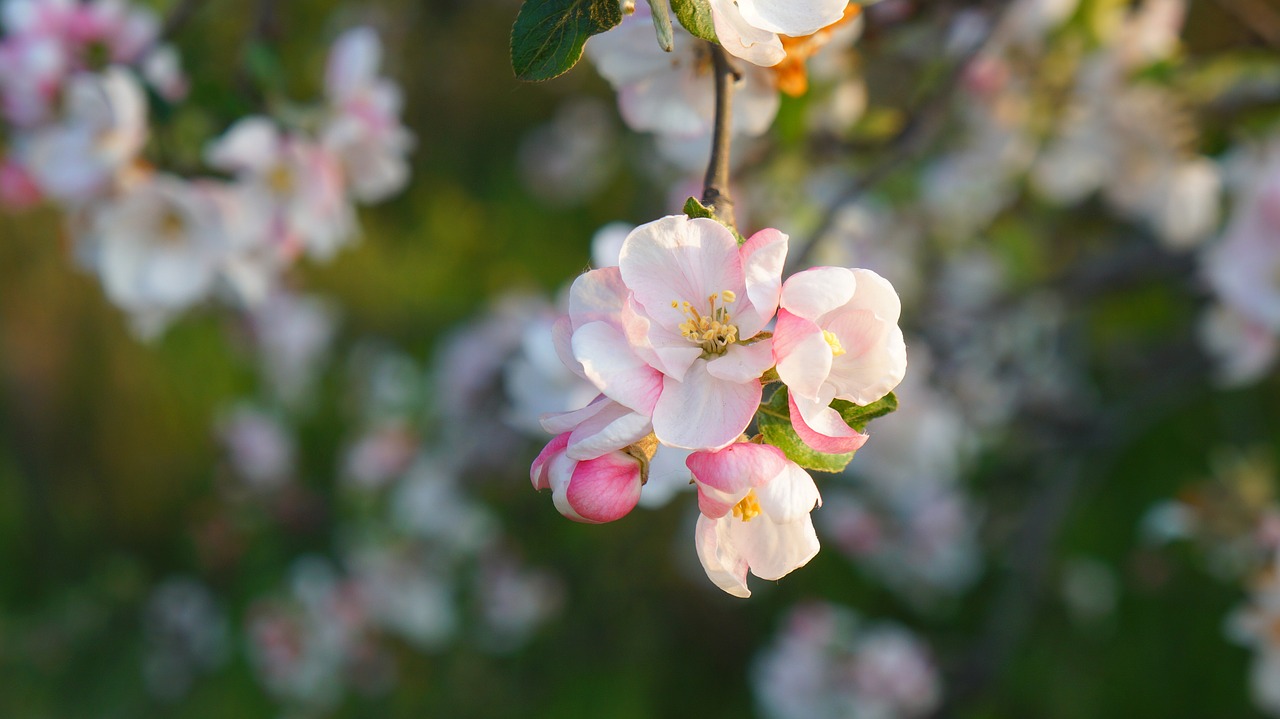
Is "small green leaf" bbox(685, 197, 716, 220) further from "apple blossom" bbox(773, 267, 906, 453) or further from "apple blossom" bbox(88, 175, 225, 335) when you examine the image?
"apple blossom" bbox(88, 175, 225, 335)

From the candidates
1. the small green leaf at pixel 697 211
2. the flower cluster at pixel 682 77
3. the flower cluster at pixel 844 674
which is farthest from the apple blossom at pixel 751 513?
the flower cluster at pixel 844 674

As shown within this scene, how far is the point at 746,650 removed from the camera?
7.19 feet

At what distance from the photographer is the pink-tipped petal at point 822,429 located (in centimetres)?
40

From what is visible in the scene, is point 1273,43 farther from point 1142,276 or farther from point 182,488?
point 182,488

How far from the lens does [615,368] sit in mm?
408

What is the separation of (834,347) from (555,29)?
0.62ft

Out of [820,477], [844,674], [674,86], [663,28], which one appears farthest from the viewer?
[820,477]

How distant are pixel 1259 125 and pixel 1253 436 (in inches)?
49.1

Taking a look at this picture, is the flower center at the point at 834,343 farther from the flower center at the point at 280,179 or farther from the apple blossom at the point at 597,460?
the flower center at the point at 280,179

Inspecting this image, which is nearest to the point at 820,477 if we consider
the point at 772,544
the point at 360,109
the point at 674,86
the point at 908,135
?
the point at 908,135

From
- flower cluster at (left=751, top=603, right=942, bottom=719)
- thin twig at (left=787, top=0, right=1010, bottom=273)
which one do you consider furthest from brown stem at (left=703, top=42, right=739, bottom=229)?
flower cluster at (left=751, top=603, right=942, bottom=719)

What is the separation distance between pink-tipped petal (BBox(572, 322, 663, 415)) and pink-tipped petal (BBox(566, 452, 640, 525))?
1.2 inches

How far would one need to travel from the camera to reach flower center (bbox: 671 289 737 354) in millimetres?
444

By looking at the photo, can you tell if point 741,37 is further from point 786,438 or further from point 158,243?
point 158,243
